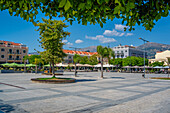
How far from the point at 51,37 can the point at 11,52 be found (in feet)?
201

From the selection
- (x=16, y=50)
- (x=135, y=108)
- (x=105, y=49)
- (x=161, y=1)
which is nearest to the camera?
(x=161, y=1)

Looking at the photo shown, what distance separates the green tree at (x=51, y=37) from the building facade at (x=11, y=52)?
59.1m

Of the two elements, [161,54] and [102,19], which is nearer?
[102,19]

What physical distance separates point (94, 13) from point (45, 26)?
16.6 meters

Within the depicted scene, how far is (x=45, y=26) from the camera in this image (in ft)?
66.9

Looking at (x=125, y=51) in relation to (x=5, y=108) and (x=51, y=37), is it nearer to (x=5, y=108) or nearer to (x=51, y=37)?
(x=51, y=37)

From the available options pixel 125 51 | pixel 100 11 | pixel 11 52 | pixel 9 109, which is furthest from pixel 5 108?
pixel 125 51

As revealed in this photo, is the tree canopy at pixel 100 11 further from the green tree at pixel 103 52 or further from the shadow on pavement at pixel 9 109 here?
the green tree at pixel 103 52

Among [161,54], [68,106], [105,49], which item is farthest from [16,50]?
[161,54]

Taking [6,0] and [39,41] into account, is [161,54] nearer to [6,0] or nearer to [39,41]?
[39,41]

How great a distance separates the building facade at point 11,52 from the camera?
7188 centimetres

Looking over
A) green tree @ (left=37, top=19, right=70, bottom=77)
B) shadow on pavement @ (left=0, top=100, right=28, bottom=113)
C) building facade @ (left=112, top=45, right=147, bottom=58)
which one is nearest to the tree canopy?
shadow on pavement @ (left=0, top=100, right=28, bottom=113)

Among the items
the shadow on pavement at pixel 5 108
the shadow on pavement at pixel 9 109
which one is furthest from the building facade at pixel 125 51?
the shadow on pavement at pixel 9 109

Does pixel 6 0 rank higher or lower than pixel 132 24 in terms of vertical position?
higher
